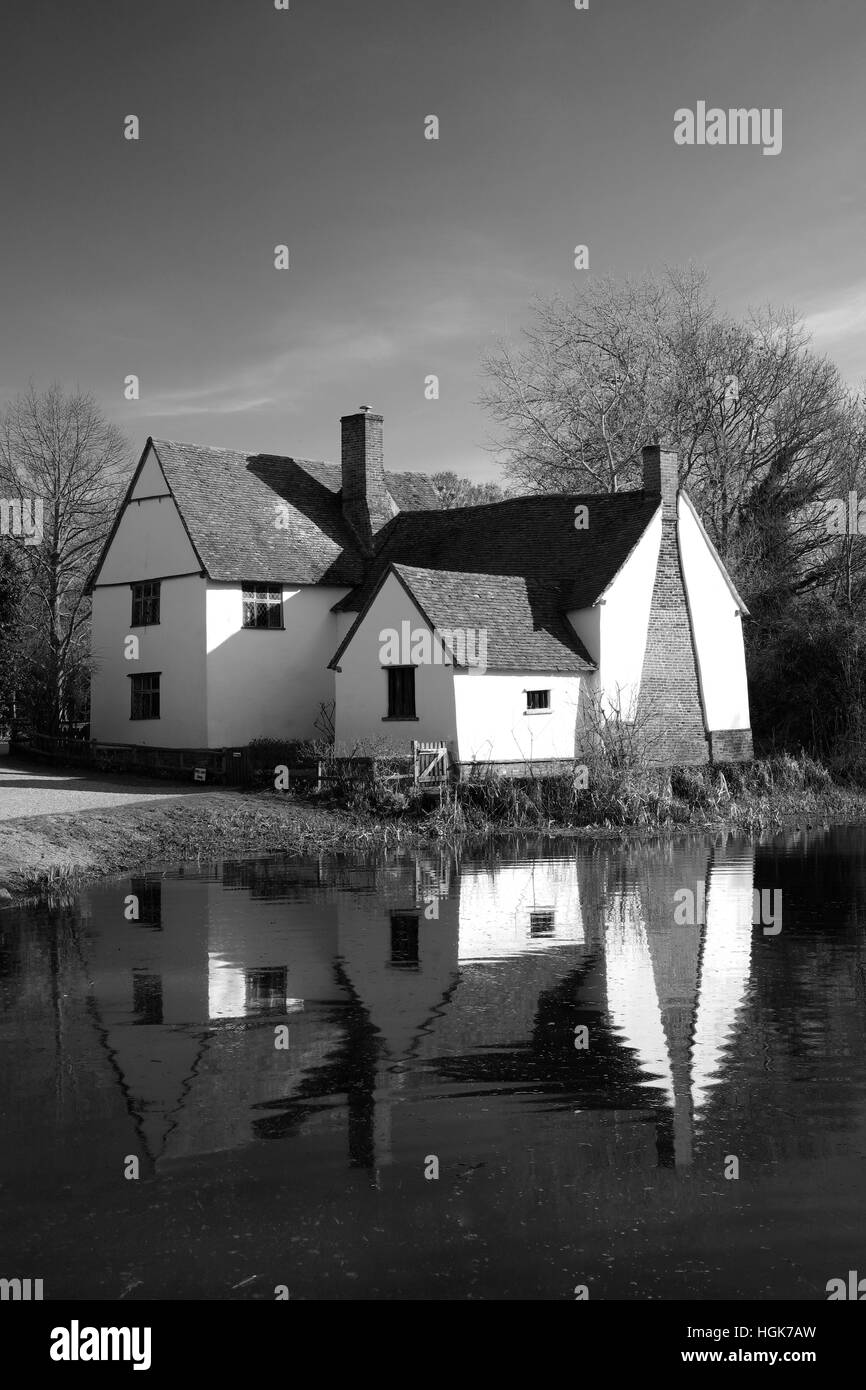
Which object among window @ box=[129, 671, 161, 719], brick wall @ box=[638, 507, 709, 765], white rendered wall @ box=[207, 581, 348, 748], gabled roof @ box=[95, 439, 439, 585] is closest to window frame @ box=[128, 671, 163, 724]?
window @ box=[129, 671, 161, 719]

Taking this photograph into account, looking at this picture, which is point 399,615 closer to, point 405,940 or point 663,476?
point 663,476

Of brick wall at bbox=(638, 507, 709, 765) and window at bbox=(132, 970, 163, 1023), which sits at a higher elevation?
brick wall at bbox=(638, 507, 709, 765)

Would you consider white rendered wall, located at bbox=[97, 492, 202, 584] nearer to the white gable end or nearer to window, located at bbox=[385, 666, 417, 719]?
the white gable end

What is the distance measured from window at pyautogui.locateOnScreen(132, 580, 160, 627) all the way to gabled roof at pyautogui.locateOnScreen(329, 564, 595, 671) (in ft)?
22.8

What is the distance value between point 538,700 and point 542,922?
50.8 feet

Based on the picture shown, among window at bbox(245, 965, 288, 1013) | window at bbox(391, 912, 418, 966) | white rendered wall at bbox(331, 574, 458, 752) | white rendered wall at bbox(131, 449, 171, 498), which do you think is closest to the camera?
window at bbox(245, 965, 288, 1013)

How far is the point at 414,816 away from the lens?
28.4 m

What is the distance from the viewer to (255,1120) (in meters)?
8.80

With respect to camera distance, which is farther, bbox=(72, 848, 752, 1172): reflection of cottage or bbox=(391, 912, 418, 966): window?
bbox=(391, 912, 418, 966): window

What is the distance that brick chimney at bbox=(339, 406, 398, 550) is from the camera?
40.0 meters

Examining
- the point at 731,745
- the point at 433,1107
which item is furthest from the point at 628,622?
the point at 433,1107
